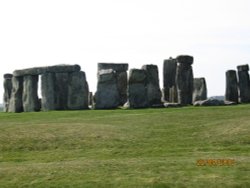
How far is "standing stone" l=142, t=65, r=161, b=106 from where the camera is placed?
39.1 metres

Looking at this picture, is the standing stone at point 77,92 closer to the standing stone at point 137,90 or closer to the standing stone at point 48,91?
the standing stone at point 48,91

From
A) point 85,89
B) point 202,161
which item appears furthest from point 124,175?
point 85,89

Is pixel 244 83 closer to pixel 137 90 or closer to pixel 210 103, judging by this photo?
pixel 210 103

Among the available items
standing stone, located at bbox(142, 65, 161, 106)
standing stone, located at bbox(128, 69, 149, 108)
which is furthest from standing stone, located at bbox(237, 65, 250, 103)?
standing stone, located at bbox(128, 69, 149, 108)

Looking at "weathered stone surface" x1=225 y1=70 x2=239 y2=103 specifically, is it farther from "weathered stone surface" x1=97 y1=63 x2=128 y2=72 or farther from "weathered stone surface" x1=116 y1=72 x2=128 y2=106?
"weathered stone surface" x1=97 y1=63 x2=128 y2=72

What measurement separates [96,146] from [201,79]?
22926mm

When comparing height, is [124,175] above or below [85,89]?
below

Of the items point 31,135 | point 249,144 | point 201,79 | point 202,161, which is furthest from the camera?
point 201,79

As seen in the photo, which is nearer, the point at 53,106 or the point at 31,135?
the point at 31,135

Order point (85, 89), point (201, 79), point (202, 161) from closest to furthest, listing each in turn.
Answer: point (202, 161)
point (85, 89)
point (201, 79)

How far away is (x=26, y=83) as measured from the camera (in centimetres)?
4169

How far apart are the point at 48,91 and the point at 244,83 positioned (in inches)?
569

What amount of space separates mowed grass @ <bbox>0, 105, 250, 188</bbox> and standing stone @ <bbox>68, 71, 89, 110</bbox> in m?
10.2

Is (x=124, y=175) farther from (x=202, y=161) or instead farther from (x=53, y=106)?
(x=53, y=106)
